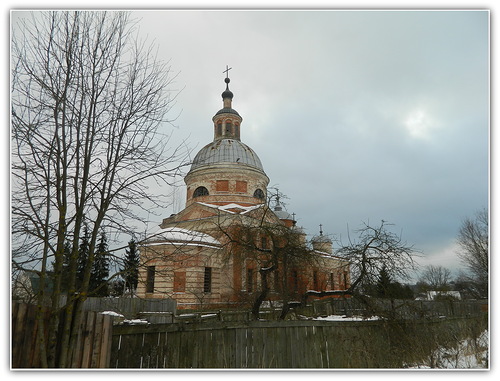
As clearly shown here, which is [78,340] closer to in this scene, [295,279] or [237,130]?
[295,279]

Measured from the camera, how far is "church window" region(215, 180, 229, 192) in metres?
24.9

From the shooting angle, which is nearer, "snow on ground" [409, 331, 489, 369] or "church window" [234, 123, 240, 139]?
"snow on ground" [409, 331, 489, 369]

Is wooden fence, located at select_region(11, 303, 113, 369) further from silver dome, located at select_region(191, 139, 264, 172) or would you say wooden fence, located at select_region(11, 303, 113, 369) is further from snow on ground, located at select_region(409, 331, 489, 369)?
silver dome, located at select_region(191, 139, 264, 172)

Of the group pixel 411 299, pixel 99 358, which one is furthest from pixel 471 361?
pixel 99 358

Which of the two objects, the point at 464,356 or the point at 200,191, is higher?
the point at 200,191

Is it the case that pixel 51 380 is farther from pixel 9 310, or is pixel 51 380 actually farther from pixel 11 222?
pixel 11 222

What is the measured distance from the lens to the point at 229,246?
14359 mm

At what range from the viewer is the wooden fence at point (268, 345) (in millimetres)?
5281

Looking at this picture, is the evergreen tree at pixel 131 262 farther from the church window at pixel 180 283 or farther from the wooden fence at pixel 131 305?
the church window at pixel 180 283

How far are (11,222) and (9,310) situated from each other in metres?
1.00

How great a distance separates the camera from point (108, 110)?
4.29 m

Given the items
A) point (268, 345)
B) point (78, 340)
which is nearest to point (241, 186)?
point (268, 345)

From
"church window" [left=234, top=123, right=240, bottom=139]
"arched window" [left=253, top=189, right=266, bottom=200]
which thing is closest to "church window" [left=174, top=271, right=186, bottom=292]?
"arched window" [left=253, top=189, right=266, bottom=200]

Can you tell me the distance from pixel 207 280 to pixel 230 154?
1009 centimetres
